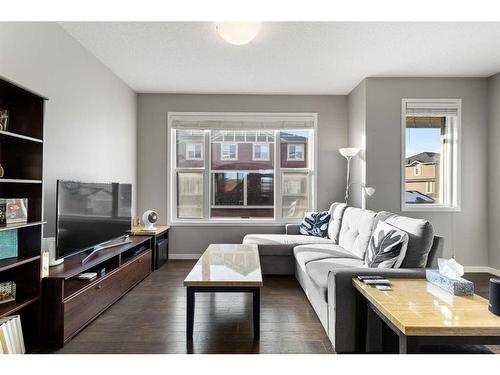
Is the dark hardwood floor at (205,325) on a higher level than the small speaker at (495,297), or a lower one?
lower

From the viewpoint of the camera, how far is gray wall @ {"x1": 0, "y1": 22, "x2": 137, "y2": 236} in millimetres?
2254

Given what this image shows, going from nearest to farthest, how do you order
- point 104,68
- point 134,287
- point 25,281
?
point 25,281 < point 134,287 < point 104,68

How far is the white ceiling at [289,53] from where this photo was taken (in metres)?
2.73

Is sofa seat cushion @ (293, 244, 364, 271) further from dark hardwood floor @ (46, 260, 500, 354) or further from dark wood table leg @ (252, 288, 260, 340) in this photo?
dark wood table leg @ (252, 288, 260, 340)

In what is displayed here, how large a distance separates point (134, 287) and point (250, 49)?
287cm

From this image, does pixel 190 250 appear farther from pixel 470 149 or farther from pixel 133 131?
pixel 470 149

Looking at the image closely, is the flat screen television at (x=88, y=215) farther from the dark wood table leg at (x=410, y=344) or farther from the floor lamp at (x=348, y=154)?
the floor lamp at (x=348, y=154)

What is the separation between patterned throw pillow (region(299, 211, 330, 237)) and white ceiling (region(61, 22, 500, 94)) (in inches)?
73.2

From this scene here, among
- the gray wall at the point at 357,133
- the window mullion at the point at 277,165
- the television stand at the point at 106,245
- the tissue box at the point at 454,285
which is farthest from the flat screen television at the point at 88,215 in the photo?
the gray wall at the point at 357,133

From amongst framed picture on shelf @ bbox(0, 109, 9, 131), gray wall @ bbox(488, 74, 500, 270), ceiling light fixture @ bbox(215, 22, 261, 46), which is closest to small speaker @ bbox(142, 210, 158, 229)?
framed picture on shelf @ bbox(0, 109, 9, 131)

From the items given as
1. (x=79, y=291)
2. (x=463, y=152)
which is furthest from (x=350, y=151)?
(x=79, y=291)

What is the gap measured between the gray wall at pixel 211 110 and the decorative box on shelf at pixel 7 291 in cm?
272
